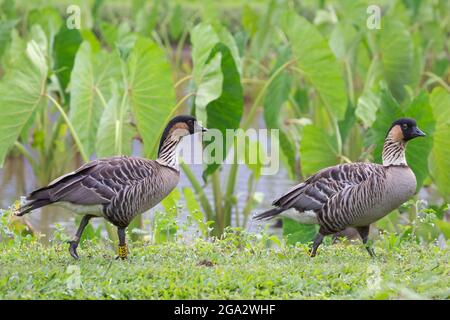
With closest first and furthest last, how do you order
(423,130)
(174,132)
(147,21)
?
(174,132)
(423,130)
(147,21)

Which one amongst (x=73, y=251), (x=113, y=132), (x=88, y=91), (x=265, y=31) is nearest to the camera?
(x=73, y=251)

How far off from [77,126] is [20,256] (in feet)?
5.68

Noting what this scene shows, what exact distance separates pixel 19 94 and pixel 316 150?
1830 mm

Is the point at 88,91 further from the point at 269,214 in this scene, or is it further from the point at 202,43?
the point at 269,214

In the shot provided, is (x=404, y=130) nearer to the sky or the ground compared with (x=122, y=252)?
nearer to the sky

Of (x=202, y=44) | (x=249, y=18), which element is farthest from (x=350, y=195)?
(x=249, y=18)

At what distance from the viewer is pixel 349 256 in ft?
19.1

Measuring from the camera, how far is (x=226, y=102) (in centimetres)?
707

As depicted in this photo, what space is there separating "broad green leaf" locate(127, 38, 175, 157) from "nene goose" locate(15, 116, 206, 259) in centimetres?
113

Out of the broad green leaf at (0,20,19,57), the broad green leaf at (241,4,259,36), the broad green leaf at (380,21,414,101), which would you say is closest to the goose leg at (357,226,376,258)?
the broad green leaf at (380,21,414,101)

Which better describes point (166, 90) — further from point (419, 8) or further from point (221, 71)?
point (419, 8)

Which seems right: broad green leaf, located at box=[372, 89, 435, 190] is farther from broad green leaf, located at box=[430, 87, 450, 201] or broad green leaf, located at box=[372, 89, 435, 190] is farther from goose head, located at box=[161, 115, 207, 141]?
goose head, located at box=[161, 115, 207, 141]

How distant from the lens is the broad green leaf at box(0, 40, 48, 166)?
21.8ft

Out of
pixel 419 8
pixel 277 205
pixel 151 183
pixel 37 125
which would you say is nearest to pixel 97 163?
pixel 151 183
